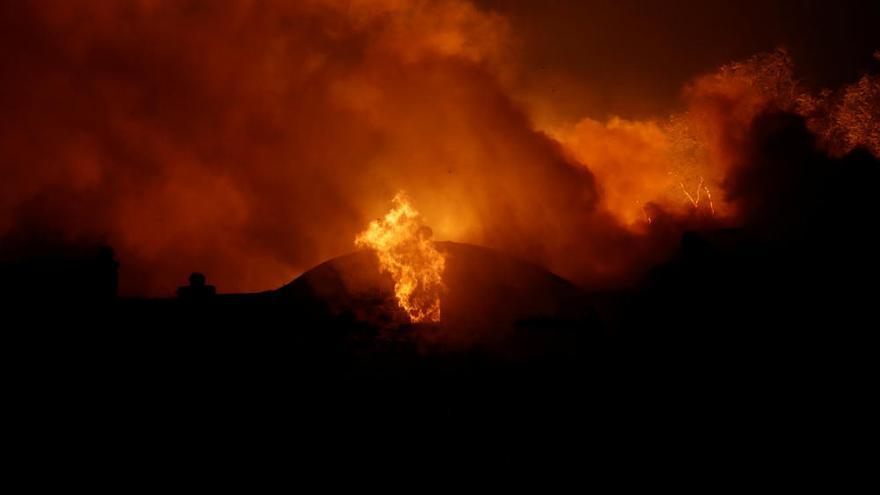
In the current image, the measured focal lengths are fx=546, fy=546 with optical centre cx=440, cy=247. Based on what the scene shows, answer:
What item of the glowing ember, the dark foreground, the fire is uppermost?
the glowing ember

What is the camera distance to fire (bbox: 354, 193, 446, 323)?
1498 centimetres

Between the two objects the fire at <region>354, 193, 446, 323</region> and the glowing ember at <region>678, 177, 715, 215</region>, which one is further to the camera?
the glowing ember at <region>678, 177, 715, 215</region>

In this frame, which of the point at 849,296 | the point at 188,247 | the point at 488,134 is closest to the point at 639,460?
the point at 849,296

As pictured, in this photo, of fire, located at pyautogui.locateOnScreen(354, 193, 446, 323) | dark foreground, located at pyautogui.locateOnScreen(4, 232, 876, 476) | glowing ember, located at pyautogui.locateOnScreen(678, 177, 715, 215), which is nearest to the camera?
dark foreground, located at pyautogui.locateOnScreen(4, 232, 876, 476)

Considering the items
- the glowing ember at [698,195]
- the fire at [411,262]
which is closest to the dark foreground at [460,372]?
the fire at [411,262]

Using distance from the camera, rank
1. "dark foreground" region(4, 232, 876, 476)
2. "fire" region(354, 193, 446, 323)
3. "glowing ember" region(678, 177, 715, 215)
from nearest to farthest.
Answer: "dark foreground" region(4, 232, 876, 476)
"fire" region(354, 193, 446, 323)
"glowing ember" region(678, 177, 715, 215)

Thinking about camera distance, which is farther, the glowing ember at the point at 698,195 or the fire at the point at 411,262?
Answer: the glowing ember at the point at 698,195

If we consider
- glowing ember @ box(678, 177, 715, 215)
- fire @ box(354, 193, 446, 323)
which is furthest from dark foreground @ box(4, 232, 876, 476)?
glowing ember @ box(678, 177, 715, 215)

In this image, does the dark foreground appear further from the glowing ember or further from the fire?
the glowing ember

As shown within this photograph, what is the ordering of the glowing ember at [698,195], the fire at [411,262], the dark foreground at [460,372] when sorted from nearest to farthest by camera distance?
the dark foreground at [460,372]
the fire at [411,262]
the glowing ember at [698,195]

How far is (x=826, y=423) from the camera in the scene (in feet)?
35.6

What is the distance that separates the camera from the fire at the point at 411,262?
14977 mm

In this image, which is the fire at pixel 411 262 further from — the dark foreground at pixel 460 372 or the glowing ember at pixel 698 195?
the glowing ember at pixel 698 195

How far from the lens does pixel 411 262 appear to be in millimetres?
15578
